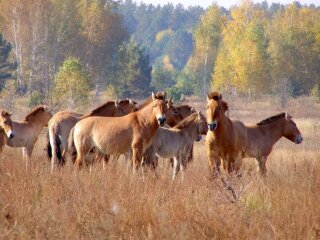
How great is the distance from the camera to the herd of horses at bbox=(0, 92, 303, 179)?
12.3m

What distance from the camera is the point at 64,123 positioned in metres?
14.9

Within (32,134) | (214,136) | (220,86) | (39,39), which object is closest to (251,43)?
(220,86)

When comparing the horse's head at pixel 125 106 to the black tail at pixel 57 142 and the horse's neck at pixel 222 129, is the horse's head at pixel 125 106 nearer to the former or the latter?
the black tail at pixel 57 142

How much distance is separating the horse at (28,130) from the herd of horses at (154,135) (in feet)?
0.46

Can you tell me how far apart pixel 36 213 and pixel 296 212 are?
2.91 metres

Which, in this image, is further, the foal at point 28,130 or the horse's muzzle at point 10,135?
the foal at point 28,130

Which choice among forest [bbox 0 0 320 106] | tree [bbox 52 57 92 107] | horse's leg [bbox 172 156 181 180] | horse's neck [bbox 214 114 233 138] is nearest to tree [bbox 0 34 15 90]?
forest [bbox 0 0 320 106]

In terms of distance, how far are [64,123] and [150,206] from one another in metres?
6.93

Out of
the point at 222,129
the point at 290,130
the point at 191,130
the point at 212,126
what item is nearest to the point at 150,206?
the point at 212,126

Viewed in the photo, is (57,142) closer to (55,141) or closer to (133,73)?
(55,141)

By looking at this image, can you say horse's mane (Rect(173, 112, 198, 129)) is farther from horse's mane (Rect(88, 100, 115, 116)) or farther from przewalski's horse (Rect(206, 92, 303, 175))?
horse's mane (Rect(88, 100, 115, 116))

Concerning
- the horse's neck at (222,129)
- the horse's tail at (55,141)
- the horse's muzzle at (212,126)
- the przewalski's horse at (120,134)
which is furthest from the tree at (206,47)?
the horse's muzzle at (212,126)

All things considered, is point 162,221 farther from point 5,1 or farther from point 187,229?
point 5,1

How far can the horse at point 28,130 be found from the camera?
→ 1662cm
